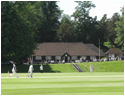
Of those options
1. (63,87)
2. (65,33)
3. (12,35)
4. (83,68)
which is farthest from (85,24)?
(63,87)

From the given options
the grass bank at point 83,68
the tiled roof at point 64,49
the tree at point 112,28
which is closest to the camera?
the grass bank at point 83,68

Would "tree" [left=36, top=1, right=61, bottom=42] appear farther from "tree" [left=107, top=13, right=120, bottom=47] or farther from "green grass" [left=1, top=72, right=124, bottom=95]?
"green grass" [left=1, top=72, right=124, bottom=95]

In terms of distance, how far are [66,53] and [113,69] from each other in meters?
31.2

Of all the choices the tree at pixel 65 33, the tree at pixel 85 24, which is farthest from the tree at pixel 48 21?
the tree at pixel 85 24

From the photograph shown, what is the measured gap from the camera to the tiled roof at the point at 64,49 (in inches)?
3760

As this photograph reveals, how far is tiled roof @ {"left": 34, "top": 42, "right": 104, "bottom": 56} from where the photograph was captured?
95.5 m

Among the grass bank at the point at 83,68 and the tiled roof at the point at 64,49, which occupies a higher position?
the tiled roof at the point at 64,49

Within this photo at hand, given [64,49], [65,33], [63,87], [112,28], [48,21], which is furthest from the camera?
[112,28]

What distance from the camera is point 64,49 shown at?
9781cm

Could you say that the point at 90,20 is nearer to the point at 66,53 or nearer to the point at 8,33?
the point at 66,53

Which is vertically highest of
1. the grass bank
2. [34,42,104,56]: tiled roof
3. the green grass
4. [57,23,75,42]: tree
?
[57,23,75,42]: tree

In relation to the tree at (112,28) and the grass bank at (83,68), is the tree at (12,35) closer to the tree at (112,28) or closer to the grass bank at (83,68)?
the grass bank at (83,68)

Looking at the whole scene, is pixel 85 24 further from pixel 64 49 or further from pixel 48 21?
pixel 64 49

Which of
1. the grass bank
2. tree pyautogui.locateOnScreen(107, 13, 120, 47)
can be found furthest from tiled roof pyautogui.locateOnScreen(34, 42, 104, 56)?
the grass bank
